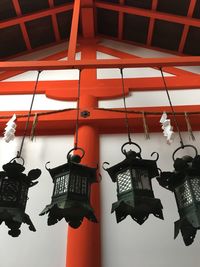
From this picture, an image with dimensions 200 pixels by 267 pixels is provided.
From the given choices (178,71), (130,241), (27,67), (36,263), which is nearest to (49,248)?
(36,263)

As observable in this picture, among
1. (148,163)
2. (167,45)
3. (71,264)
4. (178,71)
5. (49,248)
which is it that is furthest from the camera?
(167,45)

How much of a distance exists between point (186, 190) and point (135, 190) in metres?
0.30

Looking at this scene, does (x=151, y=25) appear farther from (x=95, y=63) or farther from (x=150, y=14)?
(x=95, y=63)

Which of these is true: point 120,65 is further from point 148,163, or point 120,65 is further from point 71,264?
point 71,264

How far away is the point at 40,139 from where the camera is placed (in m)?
3.13

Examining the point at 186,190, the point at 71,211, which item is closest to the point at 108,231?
the point at 71,211

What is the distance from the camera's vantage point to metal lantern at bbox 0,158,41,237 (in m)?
1.69

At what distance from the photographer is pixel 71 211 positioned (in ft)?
5.75

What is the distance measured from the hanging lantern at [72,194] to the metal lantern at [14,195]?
135 mm

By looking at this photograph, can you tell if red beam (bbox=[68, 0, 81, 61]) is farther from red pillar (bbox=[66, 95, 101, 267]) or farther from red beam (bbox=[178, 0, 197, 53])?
red beam (bbox=[178, 0, 197, 53])

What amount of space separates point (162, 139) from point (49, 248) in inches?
58.3

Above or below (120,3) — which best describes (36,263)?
below

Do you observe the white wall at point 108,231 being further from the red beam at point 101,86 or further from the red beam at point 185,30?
the red beam at point 185,30

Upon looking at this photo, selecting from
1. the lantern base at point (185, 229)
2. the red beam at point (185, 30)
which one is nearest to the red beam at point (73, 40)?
the red beam at point (185, 30)
